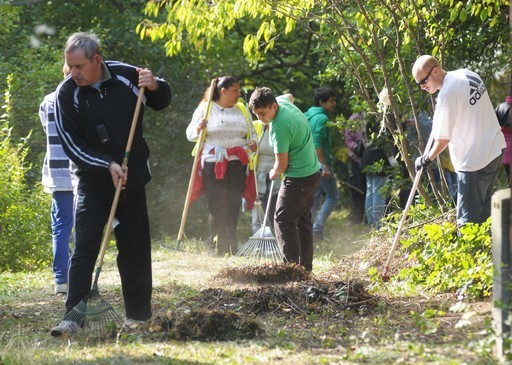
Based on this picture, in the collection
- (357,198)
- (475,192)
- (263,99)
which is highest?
(263,99)

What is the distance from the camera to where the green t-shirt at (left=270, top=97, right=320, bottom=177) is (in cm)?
905

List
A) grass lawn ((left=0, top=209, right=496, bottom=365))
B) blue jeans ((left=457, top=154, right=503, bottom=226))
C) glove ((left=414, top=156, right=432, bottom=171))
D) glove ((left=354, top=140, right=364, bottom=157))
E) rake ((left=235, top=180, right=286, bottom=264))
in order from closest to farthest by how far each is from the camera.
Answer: grass lawn ((left=0, top=209, right=496, bottom=365)), blue jeans ((left=457, top=154, right=503, bottom=226)), glove ((left=414, top=156, right=432, bottom=171)), rake ((left=235, top=180, right=286, bottom=264)), glove ((left=354, top=140, right=364, bottom=157))

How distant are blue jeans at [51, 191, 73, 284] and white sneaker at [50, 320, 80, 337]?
7.48 feet

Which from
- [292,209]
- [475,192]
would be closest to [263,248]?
[292,209]

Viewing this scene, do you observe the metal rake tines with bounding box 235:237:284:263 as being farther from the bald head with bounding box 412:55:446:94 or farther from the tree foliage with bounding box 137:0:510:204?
the bald head with bounding box 412:55:446:94

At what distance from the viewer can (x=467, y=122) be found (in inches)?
319

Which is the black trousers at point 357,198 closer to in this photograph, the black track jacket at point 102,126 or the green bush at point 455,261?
the green bush at point 455,261

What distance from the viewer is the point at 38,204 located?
38.0 ft

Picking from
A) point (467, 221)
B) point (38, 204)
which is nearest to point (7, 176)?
point (38, 204)

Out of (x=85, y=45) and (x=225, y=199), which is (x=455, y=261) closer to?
(x=85, y=45)

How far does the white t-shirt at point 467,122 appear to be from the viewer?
26.3ft

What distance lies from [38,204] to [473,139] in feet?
18.2

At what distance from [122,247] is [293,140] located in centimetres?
270

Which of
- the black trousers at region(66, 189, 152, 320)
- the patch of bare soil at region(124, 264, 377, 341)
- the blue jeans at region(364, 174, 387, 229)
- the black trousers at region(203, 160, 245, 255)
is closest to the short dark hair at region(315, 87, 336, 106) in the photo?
the blue jeans at region(364, 174, 387, 229)
